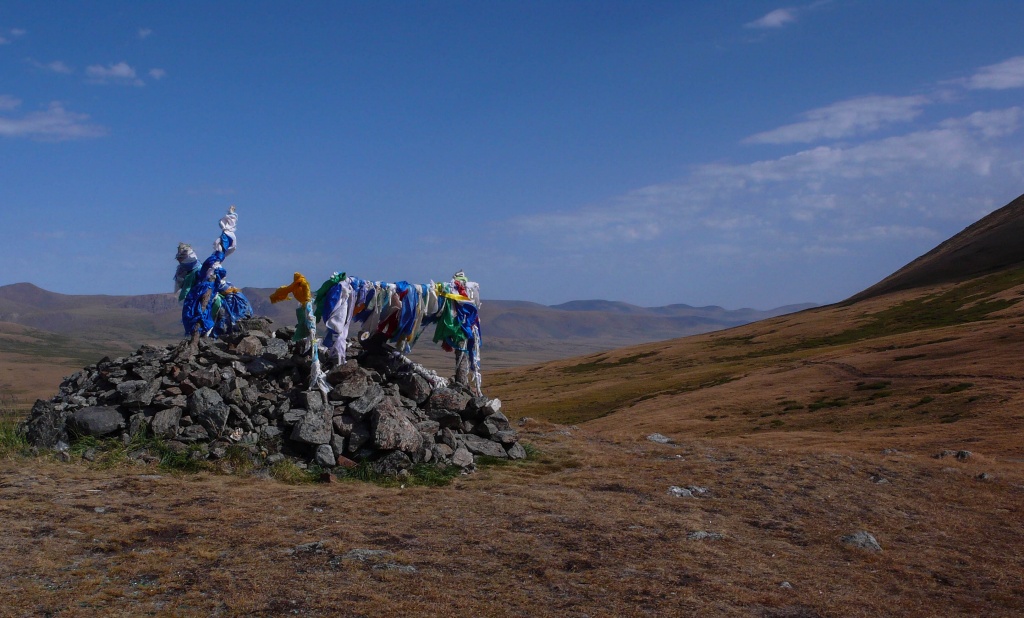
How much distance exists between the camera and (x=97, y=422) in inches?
596

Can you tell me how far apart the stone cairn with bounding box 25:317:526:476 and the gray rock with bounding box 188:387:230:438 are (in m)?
0.02

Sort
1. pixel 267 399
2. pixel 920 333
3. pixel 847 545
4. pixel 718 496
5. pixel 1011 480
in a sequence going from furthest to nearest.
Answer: pixel 920 333, pixel 1011 480, pixel 267 399, pixel 718 496, pixel 847 545

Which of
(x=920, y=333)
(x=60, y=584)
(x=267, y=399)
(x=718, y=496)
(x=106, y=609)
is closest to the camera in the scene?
(x=106, y=609)

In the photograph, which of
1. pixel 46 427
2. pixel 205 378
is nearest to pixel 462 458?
pixel 205 378

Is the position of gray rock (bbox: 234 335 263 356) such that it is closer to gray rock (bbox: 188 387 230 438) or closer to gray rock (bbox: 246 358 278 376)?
gray rock (bbox: 246 358 278 376)

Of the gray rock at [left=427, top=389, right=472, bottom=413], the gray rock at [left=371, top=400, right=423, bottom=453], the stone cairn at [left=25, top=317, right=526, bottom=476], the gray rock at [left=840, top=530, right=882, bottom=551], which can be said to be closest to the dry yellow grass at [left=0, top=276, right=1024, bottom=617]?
the gray rock at [left=840, top=530, right=882, bottom=551]

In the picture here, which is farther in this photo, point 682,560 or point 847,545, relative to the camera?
point 847,545

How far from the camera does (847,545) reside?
39.9 feet

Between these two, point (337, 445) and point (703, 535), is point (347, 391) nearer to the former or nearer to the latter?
point (337, 445)

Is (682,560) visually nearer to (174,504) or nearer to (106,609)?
(106,609)

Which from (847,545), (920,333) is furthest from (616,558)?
(920,333)

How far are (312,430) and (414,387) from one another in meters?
3.12

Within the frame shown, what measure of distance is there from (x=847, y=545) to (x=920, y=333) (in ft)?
170

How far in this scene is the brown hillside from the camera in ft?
334
